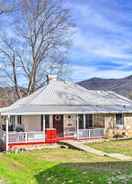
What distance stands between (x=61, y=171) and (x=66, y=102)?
16.8 m

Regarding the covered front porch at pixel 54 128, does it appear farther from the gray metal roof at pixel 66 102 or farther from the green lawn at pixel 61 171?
the green lawn at pixel 61 171

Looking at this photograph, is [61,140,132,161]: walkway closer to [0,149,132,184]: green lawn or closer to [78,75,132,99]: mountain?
[0,149,132,184]: green lawn

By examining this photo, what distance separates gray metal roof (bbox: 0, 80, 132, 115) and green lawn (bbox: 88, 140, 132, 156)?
3.63 meters

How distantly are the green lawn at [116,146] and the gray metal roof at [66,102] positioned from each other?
3632 mm

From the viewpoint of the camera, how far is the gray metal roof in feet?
99.5

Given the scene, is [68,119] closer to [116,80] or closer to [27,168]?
[27,168]

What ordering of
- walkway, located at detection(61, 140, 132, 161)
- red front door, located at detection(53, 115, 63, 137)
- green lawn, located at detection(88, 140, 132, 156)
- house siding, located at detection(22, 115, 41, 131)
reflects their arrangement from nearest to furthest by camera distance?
1. walkway, located at detection(61, 140, 132, 161)
2. green lawn, located at detection(88, 140, 132, 156)
3. house siding, located at detection(22, 115, 41, 131)
4. red front door, located at detection(53, 115, 63, 137)

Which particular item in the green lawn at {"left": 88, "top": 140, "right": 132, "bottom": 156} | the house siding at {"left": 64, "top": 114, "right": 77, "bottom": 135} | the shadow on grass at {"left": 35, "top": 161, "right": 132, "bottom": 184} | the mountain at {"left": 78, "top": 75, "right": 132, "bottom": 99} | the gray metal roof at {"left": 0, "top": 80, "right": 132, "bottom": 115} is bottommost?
the green lawn at {"left": 88, "top": 140, "right": 132, "bottom": 156}

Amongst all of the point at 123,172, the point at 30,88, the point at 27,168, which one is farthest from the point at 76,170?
the point at 30,88

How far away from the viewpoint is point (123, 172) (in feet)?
47.3

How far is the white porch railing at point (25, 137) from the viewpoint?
27828 mm

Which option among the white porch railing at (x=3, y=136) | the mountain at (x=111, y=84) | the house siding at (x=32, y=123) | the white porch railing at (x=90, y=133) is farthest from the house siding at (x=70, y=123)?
the mountain at (x=111, y=84)

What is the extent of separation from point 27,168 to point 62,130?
44.7 ft

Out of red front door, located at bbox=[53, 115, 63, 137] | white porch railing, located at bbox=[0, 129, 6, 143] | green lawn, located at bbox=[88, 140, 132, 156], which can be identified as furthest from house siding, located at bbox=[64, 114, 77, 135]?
white porch railing, located at bbox=[0, 129, 6, 143]
